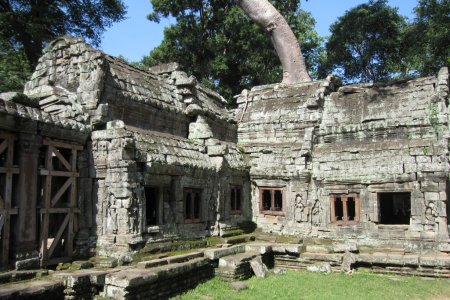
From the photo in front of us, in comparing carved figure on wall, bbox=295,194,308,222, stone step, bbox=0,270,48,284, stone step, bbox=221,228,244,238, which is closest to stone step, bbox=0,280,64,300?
stone step, bbox=0,270,48,284

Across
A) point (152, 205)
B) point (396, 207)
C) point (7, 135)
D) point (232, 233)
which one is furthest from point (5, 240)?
point (396, 207)

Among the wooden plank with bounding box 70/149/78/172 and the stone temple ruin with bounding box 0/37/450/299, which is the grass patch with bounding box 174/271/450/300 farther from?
the wooden plank with bounding box 70/149/78/172

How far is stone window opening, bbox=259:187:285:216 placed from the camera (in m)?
16.3

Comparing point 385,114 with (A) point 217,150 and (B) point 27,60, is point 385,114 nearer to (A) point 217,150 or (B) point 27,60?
(A) point 217,150

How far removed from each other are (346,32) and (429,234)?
22.7 meters

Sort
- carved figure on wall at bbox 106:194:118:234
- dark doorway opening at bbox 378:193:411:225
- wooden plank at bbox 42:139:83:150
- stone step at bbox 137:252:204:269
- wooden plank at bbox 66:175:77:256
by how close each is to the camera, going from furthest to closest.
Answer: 1. dark doorway opening at bbox 378:193:411:225
2. carved figure on wall at bbox 106:194:118:234
3. wooden plank at bbox 66:175:77:256
4. wooden plank at bbox 42:139:83:150
5. stone step at bbox 137:252:204:269

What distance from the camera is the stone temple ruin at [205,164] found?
10.0 m

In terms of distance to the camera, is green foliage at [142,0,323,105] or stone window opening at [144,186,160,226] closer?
stone window opening at [144,186,160,226]

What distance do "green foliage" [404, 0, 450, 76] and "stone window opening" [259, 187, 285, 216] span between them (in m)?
9.11

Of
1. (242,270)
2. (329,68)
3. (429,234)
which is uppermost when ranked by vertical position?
(329,68)

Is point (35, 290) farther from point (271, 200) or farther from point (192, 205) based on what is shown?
point (271, 200)

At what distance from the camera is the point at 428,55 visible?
22.4m

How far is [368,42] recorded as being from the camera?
32.5 m

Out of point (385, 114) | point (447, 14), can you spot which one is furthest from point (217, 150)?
point (447, 14)
